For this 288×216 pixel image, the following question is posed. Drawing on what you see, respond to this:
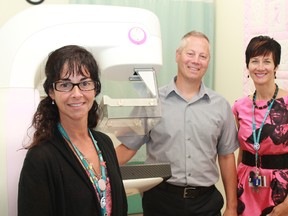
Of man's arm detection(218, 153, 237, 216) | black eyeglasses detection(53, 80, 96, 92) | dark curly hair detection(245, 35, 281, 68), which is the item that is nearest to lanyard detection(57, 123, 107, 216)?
black eyeglasses detection(53, 80, 96, 92)

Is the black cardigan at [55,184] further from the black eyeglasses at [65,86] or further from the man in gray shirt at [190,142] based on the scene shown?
the man in gray shirt at [190,142]

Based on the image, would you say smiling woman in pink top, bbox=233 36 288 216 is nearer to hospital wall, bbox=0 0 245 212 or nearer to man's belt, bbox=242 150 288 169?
man's belt, bbox=242 150 288 169

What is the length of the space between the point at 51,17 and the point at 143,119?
477 millimetres

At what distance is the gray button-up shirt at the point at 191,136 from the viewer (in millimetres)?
1724

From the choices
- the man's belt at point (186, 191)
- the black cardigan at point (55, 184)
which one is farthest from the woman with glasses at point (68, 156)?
the man's belt at point (186, 191)

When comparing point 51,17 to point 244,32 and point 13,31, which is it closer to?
point 13,31

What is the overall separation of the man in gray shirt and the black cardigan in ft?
2.35

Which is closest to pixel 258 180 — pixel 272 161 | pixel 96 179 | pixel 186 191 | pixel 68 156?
pixel 272 161

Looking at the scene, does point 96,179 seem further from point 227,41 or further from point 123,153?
point 227,41

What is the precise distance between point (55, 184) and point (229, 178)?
1112 mm

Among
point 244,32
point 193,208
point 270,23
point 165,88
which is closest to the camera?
point 193,208

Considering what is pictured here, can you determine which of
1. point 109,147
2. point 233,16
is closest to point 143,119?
point 109,147

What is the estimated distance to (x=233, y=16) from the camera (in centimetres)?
283

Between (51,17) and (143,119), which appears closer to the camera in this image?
(51,17)
